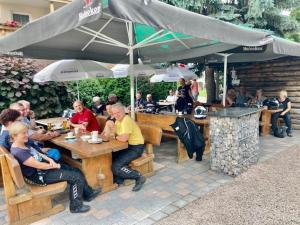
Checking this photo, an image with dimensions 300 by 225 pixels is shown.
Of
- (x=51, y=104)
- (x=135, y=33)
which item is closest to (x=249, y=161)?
(x=135, y=33)

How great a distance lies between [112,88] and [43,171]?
8806 millimetres

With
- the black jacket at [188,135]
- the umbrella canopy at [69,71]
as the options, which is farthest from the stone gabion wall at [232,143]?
the umbrella canopy at [69,71]

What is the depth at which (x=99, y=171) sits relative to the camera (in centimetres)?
393

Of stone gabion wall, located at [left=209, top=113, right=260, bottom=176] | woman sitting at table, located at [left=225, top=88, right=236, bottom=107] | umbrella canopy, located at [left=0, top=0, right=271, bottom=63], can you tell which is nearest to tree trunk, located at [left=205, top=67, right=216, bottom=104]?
woman sitting at table, located at [left=225, top=88, right=236, bottom=107]

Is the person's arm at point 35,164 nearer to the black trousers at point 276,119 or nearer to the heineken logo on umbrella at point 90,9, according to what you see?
the heineken logo on umbrella at point 90,9

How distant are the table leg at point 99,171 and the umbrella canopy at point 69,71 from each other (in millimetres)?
2915

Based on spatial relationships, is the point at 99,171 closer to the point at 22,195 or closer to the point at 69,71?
the point at 22,195

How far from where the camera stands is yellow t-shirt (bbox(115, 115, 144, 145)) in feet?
13.0

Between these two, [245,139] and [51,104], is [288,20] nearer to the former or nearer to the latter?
[245,139]

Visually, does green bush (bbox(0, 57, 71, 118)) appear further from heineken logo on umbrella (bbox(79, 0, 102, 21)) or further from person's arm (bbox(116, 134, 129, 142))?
heineken logo on umbrella (bbox(79, 0, 102, 21))

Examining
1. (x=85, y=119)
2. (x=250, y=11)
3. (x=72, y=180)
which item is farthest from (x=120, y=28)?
(x=250, y=11)

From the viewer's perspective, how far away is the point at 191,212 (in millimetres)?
3332

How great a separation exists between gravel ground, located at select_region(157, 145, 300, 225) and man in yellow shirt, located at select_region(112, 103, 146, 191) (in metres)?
0.97

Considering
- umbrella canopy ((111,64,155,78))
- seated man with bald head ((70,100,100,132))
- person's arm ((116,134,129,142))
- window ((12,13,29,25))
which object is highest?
window ((12,13,29,25))
